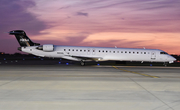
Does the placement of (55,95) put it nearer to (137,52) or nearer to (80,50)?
(80,50)

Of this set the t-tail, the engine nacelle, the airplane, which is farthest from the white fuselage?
the t-tail

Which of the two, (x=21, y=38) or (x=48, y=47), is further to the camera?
(x=21, y=38)

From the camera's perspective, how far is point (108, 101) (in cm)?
635

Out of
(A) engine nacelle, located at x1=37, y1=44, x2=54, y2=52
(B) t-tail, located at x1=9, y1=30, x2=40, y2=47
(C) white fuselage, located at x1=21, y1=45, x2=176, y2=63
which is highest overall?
(B) t-tail, located at x1=9, y1=30, x2=40, y2=47

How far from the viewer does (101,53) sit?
26891 mm

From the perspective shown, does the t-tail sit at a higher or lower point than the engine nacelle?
higher

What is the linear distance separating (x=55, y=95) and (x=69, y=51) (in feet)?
64.9

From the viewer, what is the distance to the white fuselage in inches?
1051

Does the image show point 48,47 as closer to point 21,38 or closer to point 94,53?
point 21,38

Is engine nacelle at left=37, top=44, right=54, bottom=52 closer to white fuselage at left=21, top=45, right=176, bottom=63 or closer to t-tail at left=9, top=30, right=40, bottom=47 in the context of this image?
white fuselage at left=21, top=45, right=176, bottom=63

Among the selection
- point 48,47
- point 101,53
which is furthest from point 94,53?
point 48,47

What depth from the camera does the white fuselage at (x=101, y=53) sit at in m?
26.7

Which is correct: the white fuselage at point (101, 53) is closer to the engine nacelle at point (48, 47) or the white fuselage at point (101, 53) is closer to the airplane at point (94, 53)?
the airplane at point (94, 53)

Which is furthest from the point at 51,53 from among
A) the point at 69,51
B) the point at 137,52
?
the point at 137,52
